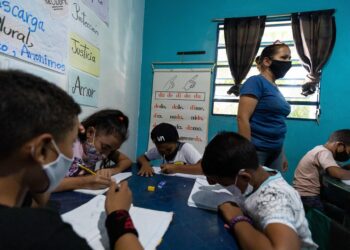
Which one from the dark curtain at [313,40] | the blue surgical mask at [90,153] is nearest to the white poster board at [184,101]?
the dark curtain at [313,40]

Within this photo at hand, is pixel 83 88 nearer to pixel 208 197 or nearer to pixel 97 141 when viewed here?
pixel 97 141

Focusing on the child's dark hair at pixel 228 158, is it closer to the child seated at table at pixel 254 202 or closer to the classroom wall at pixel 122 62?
the child seated at table at pixel 254 202

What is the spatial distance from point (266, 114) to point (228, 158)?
26.6 inches

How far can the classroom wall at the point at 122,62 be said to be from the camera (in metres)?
2.15

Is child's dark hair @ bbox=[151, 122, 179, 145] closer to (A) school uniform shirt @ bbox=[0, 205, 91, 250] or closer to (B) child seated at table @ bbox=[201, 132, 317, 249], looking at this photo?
(B) child seated at table @ bbox=[201, 132, 317, 249]

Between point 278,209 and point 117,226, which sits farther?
point 278,209

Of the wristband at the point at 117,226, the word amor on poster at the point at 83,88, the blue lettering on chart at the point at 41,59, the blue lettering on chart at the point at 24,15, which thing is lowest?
the wristband at the point at 117,226

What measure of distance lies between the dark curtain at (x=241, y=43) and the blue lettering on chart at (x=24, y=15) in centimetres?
199

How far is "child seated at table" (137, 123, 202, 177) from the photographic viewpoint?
151 centimetres

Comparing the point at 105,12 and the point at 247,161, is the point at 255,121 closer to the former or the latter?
the point at 247,161

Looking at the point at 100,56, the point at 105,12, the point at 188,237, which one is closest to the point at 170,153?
the point at 100,56

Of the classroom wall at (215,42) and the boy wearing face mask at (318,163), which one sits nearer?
the boy wearing face mask at (318,163)

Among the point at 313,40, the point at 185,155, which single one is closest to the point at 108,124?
the point at 185,155

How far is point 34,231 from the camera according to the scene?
13.7 inches
